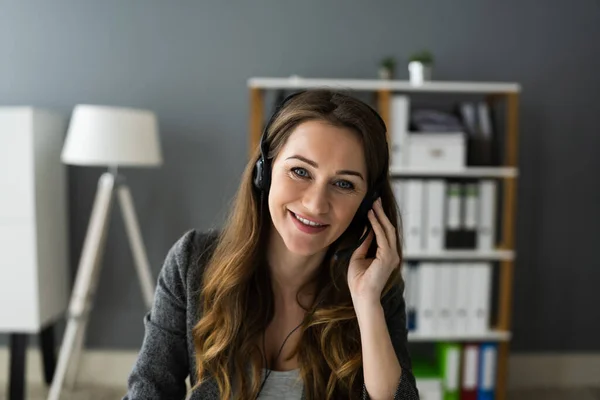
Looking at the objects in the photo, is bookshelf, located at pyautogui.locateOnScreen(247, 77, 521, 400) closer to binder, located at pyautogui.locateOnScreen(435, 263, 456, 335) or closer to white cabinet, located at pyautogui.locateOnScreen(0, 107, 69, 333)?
binder, located at pyautogui.locateOnScreen(435, 263, 456, 335)

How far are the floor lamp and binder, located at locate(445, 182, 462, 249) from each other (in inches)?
53.2

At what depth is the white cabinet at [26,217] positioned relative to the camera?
235 cm

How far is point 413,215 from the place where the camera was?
246 centimetres

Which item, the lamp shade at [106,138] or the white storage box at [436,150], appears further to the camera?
the white storage box at [436,150]

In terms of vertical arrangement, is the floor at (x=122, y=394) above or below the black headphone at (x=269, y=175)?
below

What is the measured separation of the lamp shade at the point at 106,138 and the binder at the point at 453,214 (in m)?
1.37

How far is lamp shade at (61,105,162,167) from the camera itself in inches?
91.4

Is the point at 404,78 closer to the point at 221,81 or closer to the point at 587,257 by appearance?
the point at 221,81

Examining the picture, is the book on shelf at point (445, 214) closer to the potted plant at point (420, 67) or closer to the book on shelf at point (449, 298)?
the book on shelf at point (449, 298)

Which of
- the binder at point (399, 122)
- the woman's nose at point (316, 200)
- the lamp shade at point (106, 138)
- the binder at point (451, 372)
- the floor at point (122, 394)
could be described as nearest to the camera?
the woman's nose at point (316, 200)

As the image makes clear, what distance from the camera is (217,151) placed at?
2.79 m

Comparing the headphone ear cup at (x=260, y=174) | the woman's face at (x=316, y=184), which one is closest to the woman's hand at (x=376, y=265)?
the woman's face at (x=316, y=184)

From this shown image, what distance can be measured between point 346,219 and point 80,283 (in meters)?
1.70

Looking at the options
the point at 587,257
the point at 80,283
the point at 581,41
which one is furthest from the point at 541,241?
the point at 80,283
